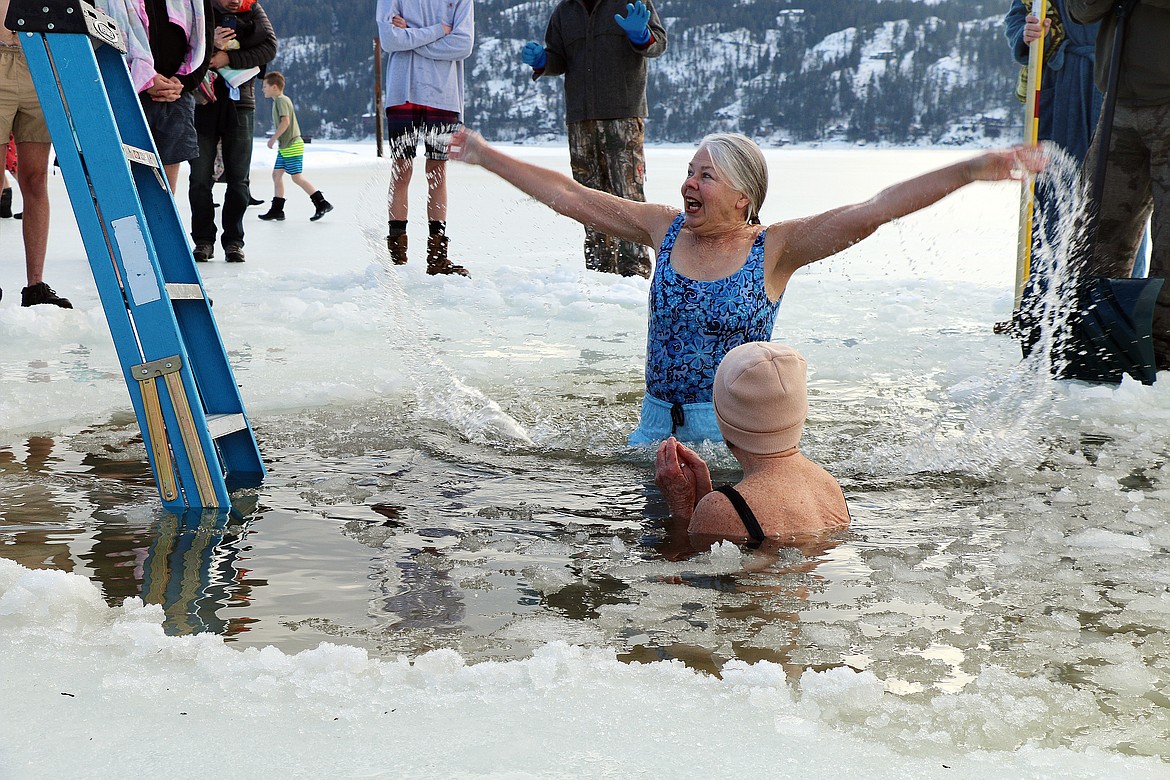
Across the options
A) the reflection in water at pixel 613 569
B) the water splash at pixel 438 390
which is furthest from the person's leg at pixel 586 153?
the reflection in water at pixel 613 569

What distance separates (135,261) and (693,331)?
1.66 m

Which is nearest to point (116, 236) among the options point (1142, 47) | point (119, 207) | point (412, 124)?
point (119, 207)

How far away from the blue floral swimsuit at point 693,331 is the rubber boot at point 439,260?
4273 mm

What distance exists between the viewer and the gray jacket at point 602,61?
24.3 ft

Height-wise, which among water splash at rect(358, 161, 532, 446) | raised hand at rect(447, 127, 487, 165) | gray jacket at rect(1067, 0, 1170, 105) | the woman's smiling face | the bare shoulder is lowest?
water splash at rect(358, 161, 532, 446)

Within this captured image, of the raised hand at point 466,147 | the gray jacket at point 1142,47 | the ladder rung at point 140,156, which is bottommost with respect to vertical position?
the ladder rung at point 140,156

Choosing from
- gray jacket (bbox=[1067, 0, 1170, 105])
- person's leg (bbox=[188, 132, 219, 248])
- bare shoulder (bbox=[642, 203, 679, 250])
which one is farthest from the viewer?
person's leg (bbox=[188, 132, 219, 248])

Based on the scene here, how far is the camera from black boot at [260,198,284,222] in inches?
507

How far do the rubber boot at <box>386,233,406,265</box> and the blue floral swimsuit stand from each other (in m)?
4.48

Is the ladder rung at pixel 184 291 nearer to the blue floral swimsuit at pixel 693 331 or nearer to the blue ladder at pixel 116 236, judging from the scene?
the blue ladder at pixel 116 236

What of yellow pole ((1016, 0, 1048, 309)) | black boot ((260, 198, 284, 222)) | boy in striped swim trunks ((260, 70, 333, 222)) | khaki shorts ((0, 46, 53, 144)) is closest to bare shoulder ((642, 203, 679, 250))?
yellow pole ((1016, 0, 1048, 309))

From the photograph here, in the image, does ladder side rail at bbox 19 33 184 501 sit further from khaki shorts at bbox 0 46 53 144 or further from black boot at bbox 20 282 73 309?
black boot at bbox 20 282 73 309

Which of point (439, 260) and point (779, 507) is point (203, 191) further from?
point (779, 507)

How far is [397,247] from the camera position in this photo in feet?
25.9
